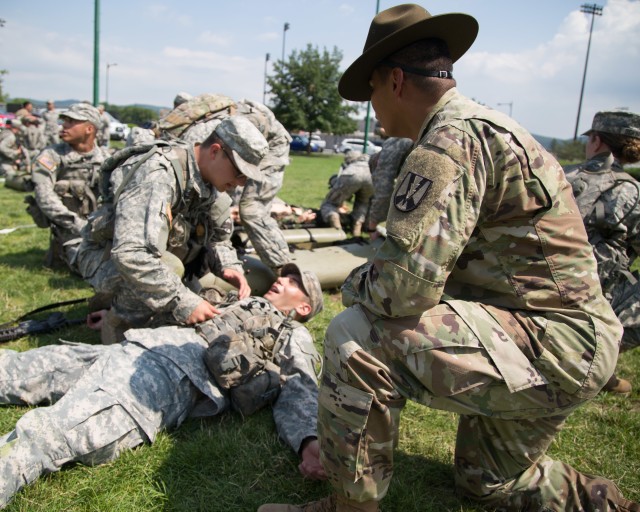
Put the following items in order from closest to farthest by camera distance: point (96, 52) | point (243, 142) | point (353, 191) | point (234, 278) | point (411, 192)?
point (411, 192) → point (243, 142) → point (234, 278) → point (353, 191) → point (96, 52)

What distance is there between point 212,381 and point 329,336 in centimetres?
116

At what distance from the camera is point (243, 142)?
3594mm

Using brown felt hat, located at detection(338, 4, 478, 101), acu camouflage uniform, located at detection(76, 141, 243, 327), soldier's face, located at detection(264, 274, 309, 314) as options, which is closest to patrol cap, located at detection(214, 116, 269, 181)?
acu camouflage uniform, located at detection(76, 141, 243, 327)

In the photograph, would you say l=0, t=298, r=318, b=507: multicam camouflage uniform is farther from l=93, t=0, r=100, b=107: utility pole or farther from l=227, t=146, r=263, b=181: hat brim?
l=93, t=0, r=100, b=107: utility pole

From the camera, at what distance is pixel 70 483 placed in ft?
8.36

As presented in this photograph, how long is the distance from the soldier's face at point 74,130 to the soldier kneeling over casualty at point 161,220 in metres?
2.61

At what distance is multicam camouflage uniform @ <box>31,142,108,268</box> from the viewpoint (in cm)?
610

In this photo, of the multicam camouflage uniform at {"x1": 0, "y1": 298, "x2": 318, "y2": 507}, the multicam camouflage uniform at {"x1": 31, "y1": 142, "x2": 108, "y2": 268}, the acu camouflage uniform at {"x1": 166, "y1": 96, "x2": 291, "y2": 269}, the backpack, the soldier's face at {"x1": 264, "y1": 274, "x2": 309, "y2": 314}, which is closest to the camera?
the multicam camouflage uniform at {"x1": 0, "y1": 298, "x2": 318, "y2": 507}

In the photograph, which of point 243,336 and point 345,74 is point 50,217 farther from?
point 345,74

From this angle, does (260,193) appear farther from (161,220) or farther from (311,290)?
(161,220)

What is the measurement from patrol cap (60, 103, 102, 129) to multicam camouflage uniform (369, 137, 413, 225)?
11.8ft

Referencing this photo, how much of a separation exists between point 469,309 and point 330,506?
3.56 feet

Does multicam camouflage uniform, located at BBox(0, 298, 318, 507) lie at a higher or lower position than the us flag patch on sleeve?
lower

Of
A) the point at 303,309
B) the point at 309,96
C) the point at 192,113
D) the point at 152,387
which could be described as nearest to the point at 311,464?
the point at 152,387
